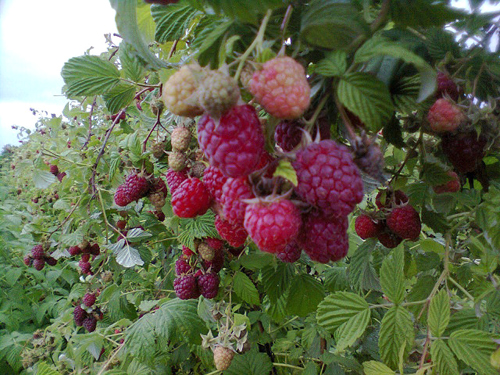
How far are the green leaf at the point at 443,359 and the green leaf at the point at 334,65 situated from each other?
0.44m

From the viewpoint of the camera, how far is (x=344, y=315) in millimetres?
621

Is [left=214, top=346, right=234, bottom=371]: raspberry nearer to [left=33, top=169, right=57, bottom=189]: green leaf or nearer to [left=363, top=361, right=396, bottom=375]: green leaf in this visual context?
[left=363, top=361, right=396, bottom=375]: green leaf

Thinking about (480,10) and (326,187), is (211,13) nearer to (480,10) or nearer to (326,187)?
(326,187)

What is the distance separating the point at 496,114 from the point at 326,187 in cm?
38

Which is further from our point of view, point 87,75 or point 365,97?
point 87,75

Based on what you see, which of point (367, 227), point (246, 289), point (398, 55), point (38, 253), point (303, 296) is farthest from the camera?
point (38, 253)

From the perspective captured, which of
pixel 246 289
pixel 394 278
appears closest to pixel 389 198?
pixel 394 278

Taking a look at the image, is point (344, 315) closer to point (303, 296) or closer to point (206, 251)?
point (303, 296)

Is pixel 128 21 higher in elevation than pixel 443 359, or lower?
higher

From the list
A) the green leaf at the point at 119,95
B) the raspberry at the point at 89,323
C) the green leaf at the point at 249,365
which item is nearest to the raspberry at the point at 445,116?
the green leaf at the point at 119,95

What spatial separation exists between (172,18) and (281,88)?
348 millimetres

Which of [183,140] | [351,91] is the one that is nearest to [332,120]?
[351,91]

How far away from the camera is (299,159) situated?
1.24 ft

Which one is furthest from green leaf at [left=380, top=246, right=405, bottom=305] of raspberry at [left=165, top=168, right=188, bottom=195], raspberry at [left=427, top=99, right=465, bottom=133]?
raspberry at [left=165, top=168, right=188, bottom=195]
